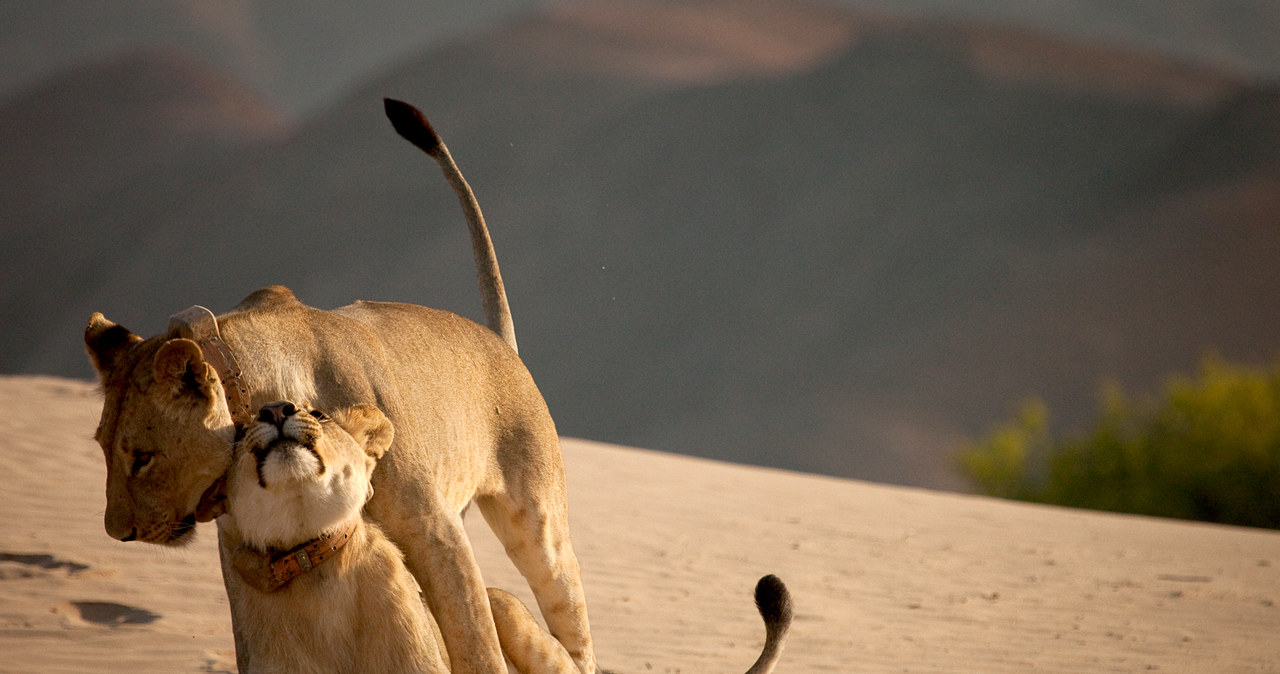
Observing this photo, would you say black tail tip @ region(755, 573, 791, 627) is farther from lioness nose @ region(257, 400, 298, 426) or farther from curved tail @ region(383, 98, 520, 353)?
lioness nose @ region(257, 400, 298, 426)

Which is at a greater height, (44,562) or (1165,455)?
(44,562)

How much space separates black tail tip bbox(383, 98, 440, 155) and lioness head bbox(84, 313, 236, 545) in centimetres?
210

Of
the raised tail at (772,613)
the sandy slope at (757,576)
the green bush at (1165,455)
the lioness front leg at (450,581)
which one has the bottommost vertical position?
the green bush at (1165,455)

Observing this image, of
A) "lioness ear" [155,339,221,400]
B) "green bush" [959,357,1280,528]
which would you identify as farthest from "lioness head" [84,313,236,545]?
"green bush" [959,357,1280,528]

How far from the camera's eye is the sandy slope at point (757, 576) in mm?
6227

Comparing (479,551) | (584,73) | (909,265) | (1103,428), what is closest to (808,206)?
(909,265)

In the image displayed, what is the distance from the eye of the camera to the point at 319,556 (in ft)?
9.61

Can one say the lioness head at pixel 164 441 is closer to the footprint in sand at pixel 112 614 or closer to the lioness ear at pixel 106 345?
the lioness ear at pixel 106 345

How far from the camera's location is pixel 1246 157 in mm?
26281

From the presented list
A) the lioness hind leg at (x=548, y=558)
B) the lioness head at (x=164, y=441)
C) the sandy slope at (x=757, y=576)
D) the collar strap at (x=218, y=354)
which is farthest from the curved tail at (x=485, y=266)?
the lioness head at (x=164, y=441)

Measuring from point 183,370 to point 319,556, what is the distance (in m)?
0.56

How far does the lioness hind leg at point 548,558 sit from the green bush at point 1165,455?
1950 cm

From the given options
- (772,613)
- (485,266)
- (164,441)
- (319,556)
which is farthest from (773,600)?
(164,441)

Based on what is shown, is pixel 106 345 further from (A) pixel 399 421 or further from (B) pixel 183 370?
(A) pixel 399 421
